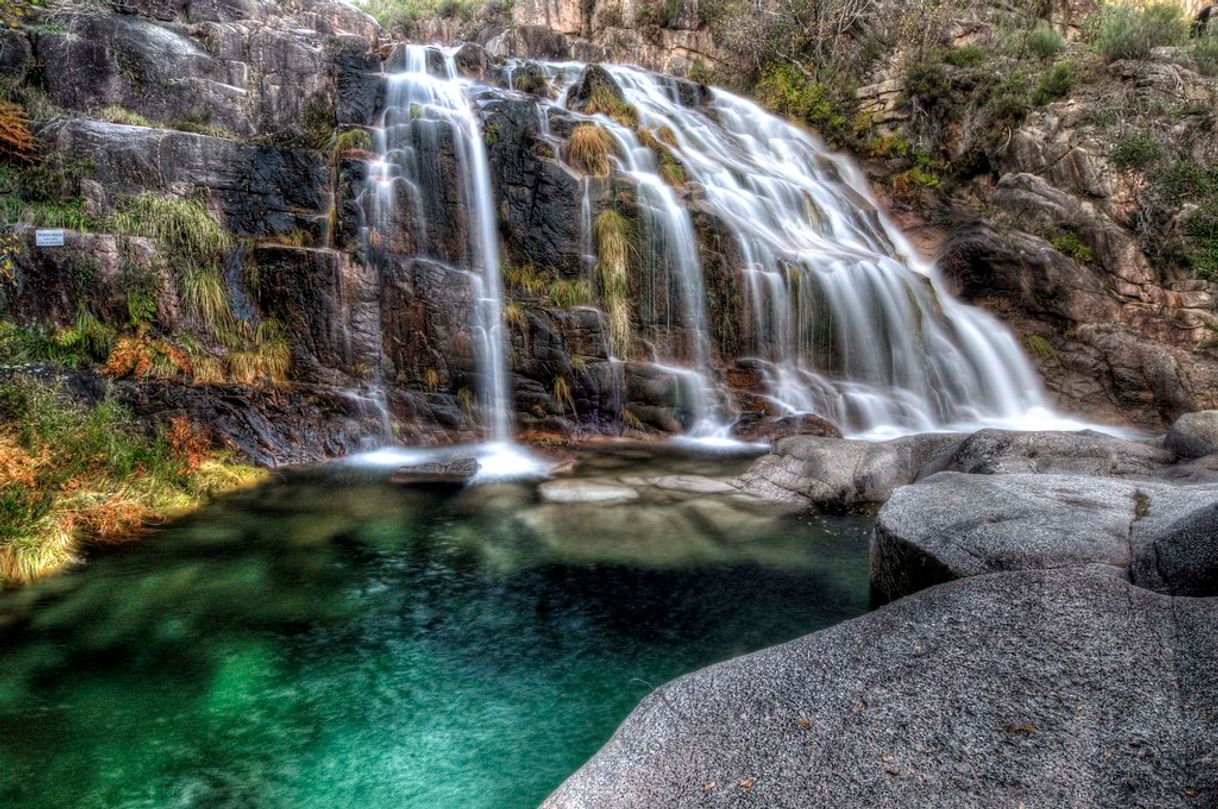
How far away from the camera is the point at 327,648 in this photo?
15.5 feet

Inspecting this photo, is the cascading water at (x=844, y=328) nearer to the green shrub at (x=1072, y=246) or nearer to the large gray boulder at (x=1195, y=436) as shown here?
the green shrub at (x=1072, y=246)

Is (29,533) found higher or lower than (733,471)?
higher

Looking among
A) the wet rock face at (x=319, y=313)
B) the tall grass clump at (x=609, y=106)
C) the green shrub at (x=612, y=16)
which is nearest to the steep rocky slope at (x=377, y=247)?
the wet rock face at (x=319, y=313)

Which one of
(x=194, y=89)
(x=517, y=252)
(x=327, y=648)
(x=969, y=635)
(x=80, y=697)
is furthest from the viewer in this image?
(x=194, y=89)

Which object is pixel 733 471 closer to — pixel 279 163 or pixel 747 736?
pixel 747 736

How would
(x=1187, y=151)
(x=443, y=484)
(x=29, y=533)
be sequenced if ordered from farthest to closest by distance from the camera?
(x=1187, y=151)
(x=443, y=484)
(x=29, y=533)

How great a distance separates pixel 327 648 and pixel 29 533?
10.6ft

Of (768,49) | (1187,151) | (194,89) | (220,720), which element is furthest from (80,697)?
(768,49)

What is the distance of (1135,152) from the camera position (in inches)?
598

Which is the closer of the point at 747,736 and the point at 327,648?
the point at 747,736

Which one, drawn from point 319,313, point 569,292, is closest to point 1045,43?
point 569,292

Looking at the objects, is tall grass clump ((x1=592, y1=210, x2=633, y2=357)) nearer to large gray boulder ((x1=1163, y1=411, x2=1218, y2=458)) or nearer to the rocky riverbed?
large gray boulder ((x1=1163, y1=411, x2=1218, y2=458))

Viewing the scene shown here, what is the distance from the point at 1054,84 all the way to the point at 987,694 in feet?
63.2

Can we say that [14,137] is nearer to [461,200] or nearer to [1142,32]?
[461,200]
